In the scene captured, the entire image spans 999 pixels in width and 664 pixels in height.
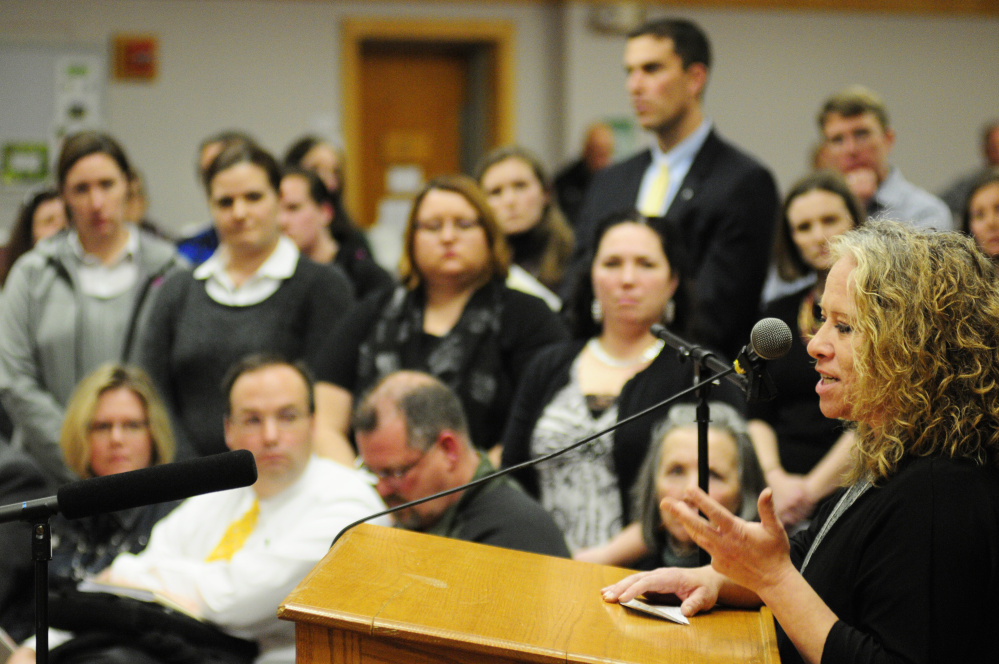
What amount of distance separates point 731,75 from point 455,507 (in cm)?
530

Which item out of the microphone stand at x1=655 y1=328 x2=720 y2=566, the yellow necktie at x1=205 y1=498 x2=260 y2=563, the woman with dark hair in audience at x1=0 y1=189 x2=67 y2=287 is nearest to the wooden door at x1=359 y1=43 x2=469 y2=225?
the woman with dark hair in audience at x1=0 y1=189 x2=67 y2=287

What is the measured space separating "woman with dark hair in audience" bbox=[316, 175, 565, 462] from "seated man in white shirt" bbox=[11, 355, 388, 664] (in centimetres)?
40

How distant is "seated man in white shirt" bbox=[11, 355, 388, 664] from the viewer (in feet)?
6.56

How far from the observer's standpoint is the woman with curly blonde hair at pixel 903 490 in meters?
1.16

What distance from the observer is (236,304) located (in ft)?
9.45

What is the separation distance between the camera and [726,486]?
2066 mm

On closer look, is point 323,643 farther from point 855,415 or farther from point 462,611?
point 855,415

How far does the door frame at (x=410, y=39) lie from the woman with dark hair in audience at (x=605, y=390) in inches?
164

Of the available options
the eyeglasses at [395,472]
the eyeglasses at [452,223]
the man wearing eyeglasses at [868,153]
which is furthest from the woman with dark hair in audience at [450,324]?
the man wearing eyeglasses at [868,153]

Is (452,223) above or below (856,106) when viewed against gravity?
below

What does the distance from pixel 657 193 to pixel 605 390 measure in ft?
3.06

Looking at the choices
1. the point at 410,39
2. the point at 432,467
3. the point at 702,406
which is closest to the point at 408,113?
the point at 410,39

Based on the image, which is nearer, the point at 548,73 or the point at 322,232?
the point at 322,232

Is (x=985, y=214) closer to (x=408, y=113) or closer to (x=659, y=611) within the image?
(x=659, y=611)
